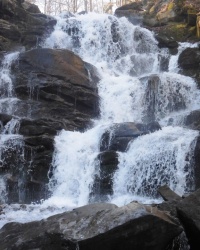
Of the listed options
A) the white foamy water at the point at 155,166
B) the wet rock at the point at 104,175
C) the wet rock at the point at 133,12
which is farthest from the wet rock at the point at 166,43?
the wet rock at the point at 104,175

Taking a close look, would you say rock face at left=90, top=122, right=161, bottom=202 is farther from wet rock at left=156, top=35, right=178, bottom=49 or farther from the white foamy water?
wet rock at left=156, top=35, right=178, bottom=49

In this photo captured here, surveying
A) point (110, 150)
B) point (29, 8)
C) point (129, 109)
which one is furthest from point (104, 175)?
point (29, 8)

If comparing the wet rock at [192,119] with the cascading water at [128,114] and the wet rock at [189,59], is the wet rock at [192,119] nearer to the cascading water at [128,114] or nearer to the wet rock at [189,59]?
the cascading water at [128,114]

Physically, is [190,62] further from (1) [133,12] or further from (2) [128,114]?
(1) [133,12]

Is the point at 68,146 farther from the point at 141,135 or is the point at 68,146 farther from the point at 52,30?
the point at 52,30

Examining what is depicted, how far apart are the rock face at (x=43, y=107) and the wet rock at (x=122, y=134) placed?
193 cm

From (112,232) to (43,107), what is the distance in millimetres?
10130

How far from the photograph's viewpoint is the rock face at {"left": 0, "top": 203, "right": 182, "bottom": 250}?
238 inches

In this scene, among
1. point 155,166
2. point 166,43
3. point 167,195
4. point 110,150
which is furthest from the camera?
point 166,43

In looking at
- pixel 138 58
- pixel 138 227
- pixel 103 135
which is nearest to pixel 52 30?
pixel 138 58

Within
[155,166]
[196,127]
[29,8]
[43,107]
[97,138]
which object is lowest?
[155,166]

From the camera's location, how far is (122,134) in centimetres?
1277

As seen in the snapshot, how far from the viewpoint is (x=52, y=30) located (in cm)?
2227

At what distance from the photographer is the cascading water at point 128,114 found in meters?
11.1
